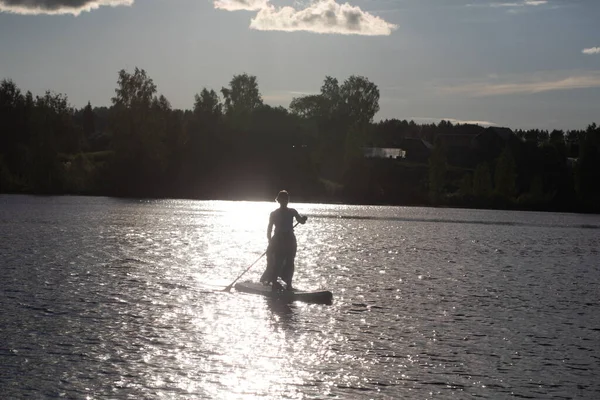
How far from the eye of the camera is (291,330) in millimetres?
25422

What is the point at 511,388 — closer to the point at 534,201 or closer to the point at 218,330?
the point at 218,330

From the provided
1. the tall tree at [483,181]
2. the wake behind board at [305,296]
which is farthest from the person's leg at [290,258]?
the tall tree at [483,181]

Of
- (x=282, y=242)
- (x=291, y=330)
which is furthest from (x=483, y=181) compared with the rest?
(x=291, y=330)

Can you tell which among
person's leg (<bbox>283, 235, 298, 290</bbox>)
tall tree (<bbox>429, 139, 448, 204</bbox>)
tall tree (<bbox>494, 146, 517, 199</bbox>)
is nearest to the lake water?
person's leg (<bbox>283, 235, 298, 290</bbox>)

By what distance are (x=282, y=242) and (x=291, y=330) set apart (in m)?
5.34

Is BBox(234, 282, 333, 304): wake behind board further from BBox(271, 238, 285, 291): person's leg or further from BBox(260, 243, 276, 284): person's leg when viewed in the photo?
BBox(260, 243, 276, 284): person's leg

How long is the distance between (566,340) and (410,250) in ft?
133

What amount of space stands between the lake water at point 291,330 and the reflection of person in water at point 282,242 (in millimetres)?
1087

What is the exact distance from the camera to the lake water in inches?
733

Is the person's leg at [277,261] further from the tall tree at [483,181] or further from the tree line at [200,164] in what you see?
the tall tree at [483,181]

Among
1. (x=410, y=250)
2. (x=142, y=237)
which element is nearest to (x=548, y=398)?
(x=410, y=250)

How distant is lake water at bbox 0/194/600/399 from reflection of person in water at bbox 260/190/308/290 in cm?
109

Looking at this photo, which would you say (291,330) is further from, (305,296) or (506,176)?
(506,176)

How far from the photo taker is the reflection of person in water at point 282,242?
97.8 ft
